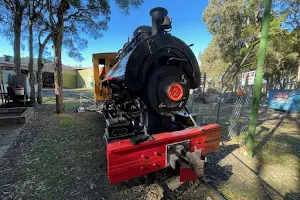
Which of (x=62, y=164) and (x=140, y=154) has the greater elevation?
(x=140, y=154)

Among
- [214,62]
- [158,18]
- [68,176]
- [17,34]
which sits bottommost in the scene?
[68,176]

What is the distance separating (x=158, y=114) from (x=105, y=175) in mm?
1479

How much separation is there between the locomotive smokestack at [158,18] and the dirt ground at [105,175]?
2.52m

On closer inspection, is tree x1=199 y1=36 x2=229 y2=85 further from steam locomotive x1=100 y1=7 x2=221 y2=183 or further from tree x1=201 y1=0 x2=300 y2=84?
steam locomotive x1=100 y1=7 x2=221 y2=183

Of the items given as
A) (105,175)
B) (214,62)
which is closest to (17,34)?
(105,175)

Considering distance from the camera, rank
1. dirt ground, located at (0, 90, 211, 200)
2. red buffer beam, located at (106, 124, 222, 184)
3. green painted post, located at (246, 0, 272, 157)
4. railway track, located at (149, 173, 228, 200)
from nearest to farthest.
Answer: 1. red buffer beam, located at (106, 124, 222, 184)
2. railway track, located at (149, 173, 228, 200)
3. dirt ground, located at (0, 90, 211, 200)
4. green painted post, located at (246, 0, 272, 157)

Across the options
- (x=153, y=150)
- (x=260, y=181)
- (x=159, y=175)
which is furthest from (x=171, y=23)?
(x=260, y=181)

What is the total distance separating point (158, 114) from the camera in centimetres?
255

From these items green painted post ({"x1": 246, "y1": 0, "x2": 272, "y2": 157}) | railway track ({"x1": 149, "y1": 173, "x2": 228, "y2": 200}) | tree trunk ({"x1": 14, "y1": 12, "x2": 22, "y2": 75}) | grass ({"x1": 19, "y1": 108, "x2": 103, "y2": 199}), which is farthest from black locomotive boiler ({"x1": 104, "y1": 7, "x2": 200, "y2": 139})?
tree trunk ({"x1": 14, "y1": 12, "x2": 22, "y2": 75})

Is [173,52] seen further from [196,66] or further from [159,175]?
[159,175]

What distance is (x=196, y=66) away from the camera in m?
2.74

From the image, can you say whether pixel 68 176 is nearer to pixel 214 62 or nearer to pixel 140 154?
pixel 140 154

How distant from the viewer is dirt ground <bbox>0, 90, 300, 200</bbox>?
230 cm

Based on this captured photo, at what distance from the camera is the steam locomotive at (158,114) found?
6.63ft
